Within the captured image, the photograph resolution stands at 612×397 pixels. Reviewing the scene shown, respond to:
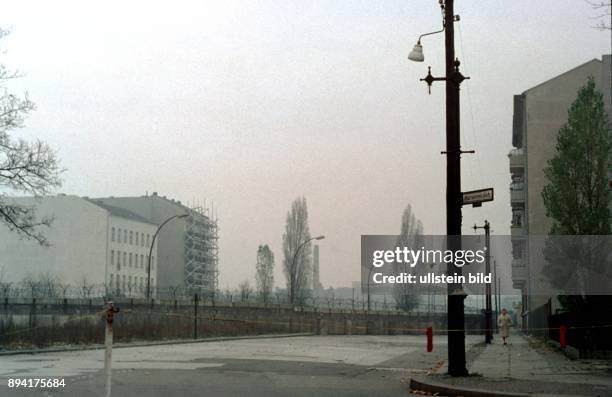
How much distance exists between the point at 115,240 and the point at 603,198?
75.5 meters

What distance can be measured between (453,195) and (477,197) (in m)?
0.48

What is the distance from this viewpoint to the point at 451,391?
13922 mm

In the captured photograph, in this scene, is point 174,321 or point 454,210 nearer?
point 454,210

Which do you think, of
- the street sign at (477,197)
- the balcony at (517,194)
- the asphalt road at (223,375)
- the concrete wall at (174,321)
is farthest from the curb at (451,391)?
the balcony at (517,194)

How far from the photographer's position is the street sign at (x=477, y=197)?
1602 centimetres

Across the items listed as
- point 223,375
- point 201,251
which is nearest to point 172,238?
point 201,251

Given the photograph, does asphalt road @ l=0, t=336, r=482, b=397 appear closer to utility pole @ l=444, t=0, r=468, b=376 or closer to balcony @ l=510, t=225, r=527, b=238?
utility pole @ l=444, t=0, r=468, b=376

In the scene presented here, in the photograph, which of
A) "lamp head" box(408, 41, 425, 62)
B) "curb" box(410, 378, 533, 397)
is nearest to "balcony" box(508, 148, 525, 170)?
"lamp head" box(408, 41, 425, 62)

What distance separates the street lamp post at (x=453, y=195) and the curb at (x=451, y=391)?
1.31 meters

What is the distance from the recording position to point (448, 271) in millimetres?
16312

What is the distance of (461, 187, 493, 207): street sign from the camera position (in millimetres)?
16016

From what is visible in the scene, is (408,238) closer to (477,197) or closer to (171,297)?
(171,297)

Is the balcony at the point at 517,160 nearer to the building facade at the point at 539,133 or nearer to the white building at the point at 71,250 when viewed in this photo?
the building facade at the point at 539,133

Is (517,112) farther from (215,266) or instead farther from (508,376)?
(215,266)
